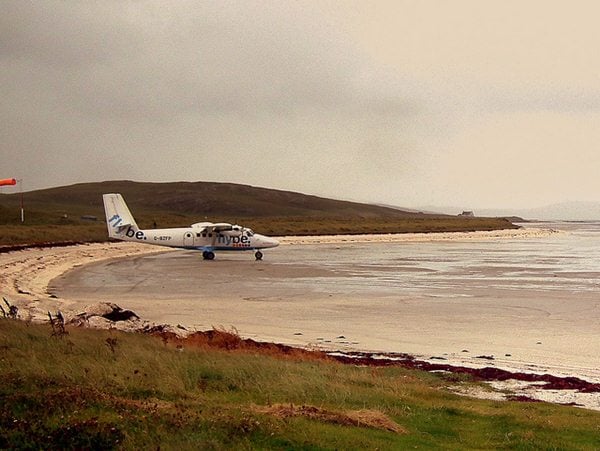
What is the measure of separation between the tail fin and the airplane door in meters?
4.45

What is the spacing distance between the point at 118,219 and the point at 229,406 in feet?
152

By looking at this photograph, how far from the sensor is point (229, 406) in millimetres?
9438

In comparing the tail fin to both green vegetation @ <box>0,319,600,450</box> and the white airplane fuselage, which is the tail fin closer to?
the white airplane fuselage

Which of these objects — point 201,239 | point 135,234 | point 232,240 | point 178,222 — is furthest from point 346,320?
point 178,222

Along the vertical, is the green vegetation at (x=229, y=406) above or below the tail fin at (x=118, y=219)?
below

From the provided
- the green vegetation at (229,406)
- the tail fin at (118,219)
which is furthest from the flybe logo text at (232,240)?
the green vegetation at (229,406)

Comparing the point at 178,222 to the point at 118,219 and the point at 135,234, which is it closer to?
the point at 118,219

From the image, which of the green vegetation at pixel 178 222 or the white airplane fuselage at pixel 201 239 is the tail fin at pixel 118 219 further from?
the green vegetation at pixel 178 222

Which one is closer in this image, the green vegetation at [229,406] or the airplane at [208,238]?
the green vegetation at [229,406]

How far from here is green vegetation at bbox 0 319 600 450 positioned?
25.5 feet

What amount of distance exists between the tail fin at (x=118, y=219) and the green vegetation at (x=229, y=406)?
40361 millimetres

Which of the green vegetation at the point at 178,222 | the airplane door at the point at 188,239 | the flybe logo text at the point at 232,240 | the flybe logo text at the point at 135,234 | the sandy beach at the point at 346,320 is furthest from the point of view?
the green vegetation at the point at 178,222

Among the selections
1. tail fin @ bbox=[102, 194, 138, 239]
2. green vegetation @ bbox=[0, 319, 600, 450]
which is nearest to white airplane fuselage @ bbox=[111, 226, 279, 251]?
tail fin @ bbox=[102, 194, 138, 239]

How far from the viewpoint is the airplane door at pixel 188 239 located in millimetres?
52000
